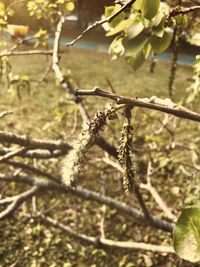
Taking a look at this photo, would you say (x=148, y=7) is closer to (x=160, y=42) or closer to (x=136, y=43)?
(x=136, y=43)

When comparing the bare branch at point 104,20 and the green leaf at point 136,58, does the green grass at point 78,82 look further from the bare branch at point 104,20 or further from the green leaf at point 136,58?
the bare branch at point 104,20

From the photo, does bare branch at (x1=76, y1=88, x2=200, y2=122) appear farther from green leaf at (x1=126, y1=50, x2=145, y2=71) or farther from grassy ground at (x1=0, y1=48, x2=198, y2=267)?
grassy ground at (x1=0, y1=48, x2=198, y2=267)

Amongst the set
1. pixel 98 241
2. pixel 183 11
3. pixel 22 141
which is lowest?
pixel 98 241

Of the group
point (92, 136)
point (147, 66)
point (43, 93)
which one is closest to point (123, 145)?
point (92, 136)

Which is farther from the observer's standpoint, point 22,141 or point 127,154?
point 22,141

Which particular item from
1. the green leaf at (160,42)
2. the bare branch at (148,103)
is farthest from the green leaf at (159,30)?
the bare branch at (148,103)

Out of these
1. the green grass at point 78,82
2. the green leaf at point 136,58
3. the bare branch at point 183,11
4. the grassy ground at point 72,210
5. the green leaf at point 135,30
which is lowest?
the grassy ground at point 72,210

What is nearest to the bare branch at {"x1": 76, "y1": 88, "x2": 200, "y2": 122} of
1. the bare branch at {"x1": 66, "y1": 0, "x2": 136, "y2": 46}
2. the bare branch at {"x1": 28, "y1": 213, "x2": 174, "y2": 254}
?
the bare branch at {"x1": 66, "y1": 0, "x2": 136, "y2": 46}

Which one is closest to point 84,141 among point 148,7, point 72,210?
point 148,7

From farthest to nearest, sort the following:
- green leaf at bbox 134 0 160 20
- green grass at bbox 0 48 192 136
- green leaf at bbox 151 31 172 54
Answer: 1. green grass at bbox 0 48 192 136
2. green leaf at bbox 151 31 172 54
3. green leaf at bbox 134 0 160 20

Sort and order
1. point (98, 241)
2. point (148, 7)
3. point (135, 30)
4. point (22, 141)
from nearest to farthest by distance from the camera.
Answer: point (148, 7)
point (135, 30)
point (22, 141)
point (98, 241)
